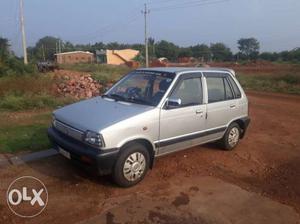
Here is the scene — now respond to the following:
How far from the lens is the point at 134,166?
504 cm

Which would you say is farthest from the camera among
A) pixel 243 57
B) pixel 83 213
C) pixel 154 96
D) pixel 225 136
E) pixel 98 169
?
pixel 243 57

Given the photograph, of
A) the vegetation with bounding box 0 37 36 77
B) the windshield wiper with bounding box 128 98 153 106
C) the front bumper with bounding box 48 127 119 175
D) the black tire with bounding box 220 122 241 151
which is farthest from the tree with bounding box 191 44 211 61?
the front bumper with bounding box 48 127 119 175

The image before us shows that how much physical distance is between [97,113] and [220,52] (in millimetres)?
80016

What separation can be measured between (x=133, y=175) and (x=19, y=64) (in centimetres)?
1535

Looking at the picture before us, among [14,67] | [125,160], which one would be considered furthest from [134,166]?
[14,67]

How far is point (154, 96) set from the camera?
18.4 feet

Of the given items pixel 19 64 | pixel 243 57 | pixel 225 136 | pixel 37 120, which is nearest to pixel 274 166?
pixel 225 136

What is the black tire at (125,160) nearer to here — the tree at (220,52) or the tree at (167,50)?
the tree at (220,52)

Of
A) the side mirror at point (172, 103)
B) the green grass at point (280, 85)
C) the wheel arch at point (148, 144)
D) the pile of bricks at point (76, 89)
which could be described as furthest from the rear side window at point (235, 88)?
the green grass at point (280, 85)

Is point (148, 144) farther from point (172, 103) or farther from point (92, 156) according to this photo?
point (92, 156)

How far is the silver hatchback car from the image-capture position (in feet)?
15.8

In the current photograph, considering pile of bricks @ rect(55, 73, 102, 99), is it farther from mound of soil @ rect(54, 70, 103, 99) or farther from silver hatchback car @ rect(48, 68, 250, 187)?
silver hatchback car @ rect(48, 68, 250, 187)

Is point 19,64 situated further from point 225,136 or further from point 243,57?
point 243,57

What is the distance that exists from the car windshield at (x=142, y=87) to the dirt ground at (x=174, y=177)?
1226 mm
